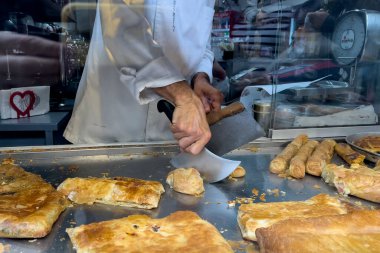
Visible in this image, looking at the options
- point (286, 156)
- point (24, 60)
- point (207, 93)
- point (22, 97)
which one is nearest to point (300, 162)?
point (286, 156)

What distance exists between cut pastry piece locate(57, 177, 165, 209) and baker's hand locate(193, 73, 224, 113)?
1.88 feet

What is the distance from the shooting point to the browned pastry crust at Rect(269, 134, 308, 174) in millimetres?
1646

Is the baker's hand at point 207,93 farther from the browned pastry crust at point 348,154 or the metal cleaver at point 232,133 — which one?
the browned pastry crust at point 348,154

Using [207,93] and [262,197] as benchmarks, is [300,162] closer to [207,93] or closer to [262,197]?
[262,197]

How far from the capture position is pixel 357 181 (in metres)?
1.44

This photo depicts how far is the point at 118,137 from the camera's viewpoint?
225cm

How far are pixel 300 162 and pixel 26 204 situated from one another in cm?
111

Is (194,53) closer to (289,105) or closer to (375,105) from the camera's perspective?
(289,105)

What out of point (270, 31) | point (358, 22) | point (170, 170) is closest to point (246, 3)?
point (270, 31)

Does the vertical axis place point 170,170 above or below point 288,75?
below

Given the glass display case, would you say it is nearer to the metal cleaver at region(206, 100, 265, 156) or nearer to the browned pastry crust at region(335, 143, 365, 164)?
the browned pastry crust at region(335, 143, 365, 164)

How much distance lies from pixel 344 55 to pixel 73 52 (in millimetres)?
2330

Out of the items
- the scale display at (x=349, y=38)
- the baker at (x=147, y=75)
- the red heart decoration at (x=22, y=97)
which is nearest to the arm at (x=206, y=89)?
the baker at (x=147, y=75)

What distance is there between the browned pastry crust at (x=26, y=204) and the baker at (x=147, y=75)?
1.74ft
